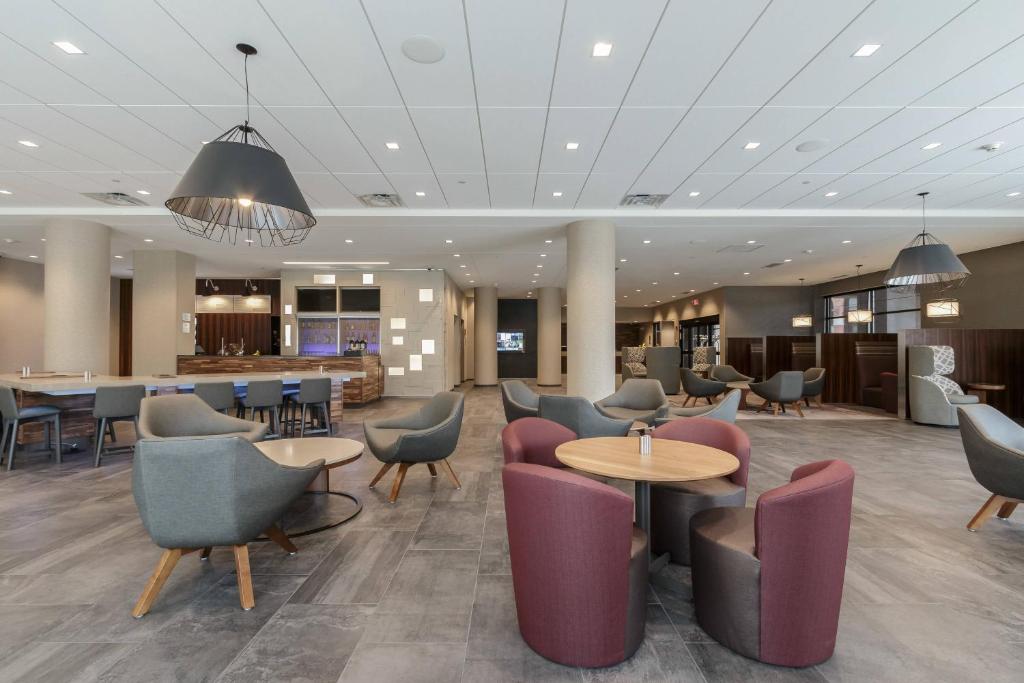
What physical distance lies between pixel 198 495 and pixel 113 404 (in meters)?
4.14

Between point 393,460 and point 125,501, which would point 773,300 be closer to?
point 393,460

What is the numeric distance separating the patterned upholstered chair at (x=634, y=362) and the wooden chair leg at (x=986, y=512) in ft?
37.6

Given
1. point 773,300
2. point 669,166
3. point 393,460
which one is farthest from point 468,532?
point 773,300

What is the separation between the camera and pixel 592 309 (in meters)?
7.75

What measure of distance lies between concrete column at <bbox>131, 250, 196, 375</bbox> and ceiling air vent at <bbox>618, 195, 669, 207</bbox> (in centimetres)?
954

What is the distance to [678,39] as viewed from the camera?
3545 mm

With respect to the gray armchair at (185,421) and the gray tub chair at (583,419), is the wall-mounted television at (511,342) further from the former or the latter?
the gray armchair at (185,421)

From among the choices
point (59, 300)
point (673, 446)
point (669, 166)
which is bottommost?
point (673, 446)

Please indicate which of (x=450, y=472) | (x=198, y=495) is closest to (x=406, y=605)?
(x=198, y=495)

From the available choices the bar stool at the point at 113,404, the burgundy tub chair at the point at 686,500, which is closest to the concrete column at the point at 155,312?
the bar stool at the point at 113,404

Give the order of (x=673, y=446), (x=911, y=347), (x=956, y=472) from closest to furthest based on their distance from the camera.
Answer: (x=673, y=446) < (x=956, y=472) < (x=911, y=347)

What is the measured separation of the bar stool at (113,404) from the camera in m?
5.28

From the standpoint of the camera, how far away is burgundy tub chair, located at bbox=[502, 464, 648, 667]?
1888 millimetres

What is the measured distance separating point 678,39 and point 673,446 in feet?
9.65
